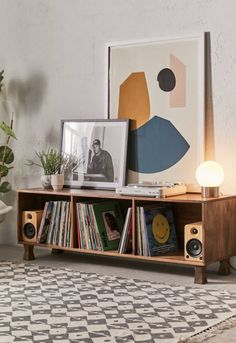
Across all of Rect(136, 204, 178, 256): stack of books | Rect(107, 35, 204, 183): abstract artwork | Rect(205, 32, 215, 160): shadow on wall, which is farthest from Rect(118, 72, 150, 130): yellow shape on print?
Rect(136, 204, 178, 256): stack of books

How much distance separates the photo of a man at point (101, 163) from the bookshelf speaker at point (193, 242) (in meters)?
0.90

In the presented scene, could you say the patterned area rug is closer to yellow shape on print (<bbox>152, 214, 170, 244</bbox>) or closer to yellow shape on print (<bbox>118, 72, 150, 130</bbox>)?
yellow shape on print (<bbox>152, 214, 170, 244</bbox>)

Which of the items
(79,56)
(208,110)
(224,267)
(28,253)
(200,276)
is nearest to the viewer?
(200,276)

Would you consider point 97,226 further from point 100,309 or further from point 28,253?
point 100,309

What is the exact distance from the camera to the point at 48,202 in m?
4.70

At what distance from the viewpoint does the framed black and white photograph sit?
4.67 m

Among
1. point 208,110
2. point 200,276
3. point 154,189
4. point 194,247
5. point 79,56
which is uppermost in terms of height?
point 79,56

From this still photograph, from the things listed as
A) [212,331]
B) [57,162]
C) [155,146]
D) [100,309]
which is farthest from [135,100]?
[212,331]

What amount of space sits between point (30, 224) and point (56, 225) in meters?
0.23

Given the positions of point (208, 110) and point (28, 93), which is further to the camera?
point (28, 93)

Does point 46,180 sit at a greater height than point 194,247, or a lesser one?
greater

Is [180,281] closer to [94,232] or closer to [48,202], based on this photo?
[94,232]

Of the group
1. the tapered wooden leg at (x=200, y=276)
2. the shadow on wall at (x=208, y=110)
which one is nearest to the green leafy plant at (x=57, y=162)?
the shadow on wall at (x=208, y=110)

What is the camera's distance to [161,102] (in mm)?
4527
